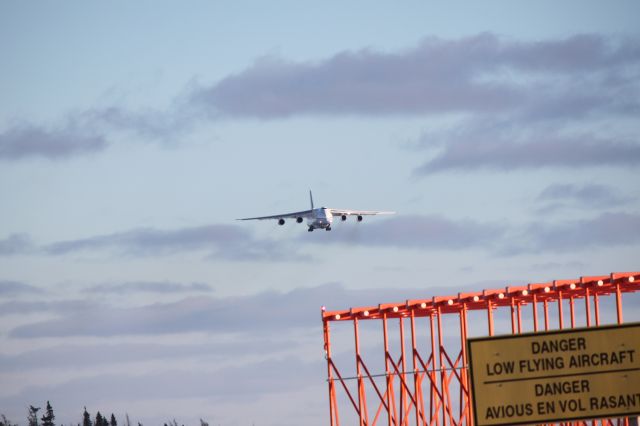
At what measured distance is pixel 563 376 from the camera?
201 ft

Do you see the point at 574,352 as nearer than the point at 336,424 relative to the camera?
Yes

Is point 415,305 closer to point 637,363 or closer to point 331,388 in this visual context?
point 331,388

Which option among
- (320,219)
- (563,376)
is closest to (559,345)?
(563,376)

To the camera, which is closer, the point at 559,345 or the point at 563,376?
the point at 559,345

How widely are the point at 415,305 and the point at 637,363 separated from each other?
28987 millimetres

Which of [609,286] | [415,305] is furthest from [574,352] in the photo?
[415,305]

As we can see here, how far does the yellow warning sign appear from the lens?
200 feet

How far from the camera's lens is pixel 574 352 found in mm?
61219

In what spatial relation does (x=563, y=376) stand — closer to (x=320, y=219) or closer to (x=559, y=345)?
(x=559, y=345)

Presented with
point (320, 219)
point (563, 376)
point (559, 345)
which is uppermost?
point (320, 219)

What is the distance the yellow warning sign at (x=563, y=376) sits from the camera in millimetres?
60969

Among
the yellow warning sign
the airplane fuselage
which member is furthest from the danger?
the airplane fuselage

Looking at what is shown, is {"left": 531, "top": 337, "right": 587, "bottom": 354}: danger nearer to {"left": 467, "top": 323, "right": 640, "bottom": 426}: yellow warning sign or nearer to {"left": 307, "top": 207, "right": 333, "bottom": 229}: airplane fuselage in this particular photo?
{"left": 467, "top": 323, "right": 640, "bottom": 426}: yellow warning sign

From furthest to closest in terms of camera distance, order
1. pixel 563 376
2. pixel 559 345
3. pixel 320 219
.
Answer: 1. pixel 320 219
2. pixel 563 376
3. pixel 559 345
